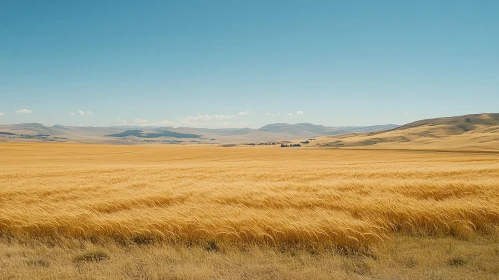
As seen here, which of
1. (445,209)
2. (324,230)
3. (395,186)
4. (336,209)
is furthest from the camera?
(395,186)

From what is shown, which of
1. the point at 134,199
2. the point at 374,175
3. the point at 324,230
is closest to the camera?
the point at 324,230

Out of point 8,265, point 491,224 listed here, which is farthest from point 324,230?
point 8,265

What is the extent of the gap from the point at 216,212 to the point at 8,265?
4746mm

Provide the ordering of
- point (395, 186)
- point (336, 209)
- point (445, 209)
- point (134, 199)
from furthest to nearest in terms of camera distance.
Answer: point (395, 186)
point (134, 199)
point (336, 209)
point (445, 209)

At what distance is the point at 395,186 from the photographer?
43.4ft

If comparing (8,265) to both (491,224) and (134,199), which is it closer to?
(134,199)

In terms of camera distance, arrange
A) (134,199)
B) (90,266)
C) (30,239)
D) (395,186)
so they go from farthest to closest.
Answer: (395,186) → (134,199) → (30,239) → (90,266)

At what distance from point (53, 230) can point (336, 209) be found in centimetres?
797

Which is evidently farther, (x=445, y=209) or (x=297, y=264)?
(x=445, y=209)

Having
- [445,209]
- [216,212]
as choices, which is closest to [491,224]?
[445,209]

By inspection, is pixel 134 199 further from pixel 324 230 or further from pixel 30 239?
pixel 324 230

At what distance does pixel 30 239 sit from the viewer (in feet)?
24.6

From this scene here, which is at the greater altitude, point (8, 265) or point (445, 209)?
point (445, 209)

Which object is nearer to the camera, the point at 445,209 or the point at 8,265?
the point at 8,265
